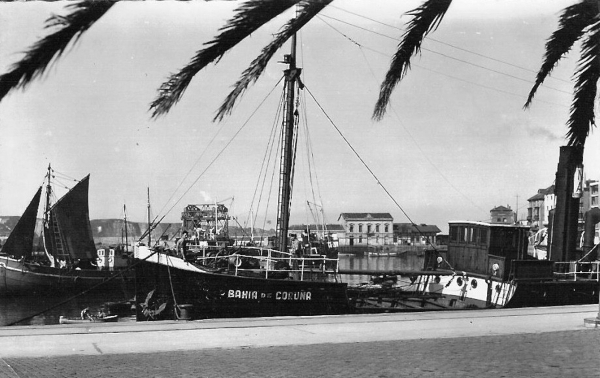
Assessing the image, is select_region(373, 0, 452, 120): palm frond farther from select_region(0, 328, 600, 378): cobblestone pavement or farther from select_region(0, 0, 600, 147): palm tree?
select_region(0, 328, 600, 378): cobblestone pavement

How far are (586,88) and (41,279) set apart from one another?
132 feet

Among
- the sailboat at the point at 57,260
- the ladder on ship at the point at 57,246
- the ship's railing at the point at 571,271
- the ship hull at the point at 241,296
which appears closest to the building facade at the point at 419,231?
the ship hull at the point at 241,296

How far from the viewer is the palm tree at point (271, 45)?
10.3 feet

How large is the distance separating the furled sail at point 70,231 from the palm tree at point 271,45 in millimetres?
34306

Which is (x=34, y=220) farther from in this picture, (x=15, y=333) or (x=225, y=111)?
(x=225, y=111)

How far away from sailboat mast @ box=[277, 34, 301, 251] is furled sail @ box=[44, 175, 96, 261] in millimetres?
21715

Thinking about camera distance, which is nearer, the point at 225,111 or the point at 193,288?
the point at 225,111

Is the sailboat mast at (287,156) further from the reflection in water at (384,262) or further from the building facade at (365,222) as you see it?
the reflection in water at (384,262)

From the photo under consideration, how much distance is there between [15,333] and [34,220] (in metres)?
32.6

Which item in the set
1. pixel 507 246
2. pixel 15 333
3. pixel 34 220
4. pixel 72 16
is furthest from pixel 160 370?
pixel 34 220

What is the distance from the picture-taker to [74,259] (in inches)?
1662

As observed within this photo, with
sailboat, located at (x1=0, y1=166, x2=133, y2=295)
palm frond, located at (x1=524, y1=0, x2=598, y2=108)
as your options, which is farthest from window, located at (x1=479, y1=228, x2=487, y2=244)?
sailboat, located at (x1=0, y1=166, x2=133, y2=295)

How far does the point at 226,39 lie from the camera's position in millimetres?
3760

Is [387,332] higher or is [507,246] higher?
[507,246]
